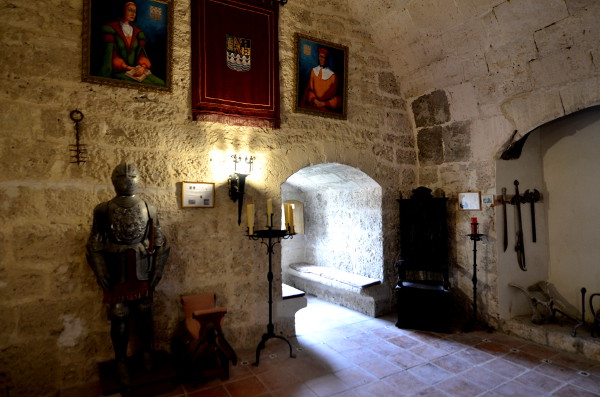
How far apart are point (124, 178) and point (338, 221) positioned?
10.3 feet

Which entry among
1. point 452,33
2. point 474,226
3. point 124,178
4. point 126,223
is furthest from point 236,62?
point 474,226

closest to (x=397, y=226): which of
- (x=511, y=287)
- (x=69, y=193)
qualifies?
(x=511, y=287)

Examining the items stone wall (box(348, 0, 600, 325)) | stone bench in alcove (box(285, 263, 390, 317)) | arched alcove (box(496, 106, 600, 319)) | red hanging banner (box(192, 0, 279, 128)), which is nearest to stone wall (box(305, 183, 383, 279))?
stone bench in alcove (box(285, 263, 390, 317))

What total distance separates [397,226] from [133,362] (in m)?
3.16

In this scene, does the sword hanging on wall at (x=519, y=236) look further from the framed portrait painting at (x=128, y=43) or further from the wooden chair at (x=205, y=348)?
the framed portrait painting at (x=128, y=43)

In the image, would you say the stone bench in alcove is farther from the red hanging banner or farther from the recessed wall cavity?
the red hanging banner

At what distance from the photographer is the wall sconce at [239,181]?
3.26 meters

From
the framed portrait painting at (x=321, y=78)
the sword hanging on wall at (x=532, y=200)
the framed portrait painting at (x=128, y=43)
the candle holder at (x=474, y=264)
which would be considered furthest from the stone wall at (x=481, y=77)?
the framed portrait painting at (x=128, y=43)

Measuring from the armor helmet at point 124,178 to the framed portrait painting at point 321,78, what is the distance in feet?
5.84

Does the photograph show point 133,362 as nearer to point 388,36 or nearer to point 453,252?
point 453,252

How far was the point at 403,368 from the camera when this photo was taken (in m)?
2.96

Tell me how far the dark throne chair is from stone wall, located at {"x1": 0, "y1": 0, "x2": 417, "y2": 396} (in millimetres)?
1228

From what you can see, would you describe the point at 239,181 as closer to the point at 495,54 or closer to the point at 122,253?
the point at 122,253

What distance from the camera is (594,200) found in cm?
373
